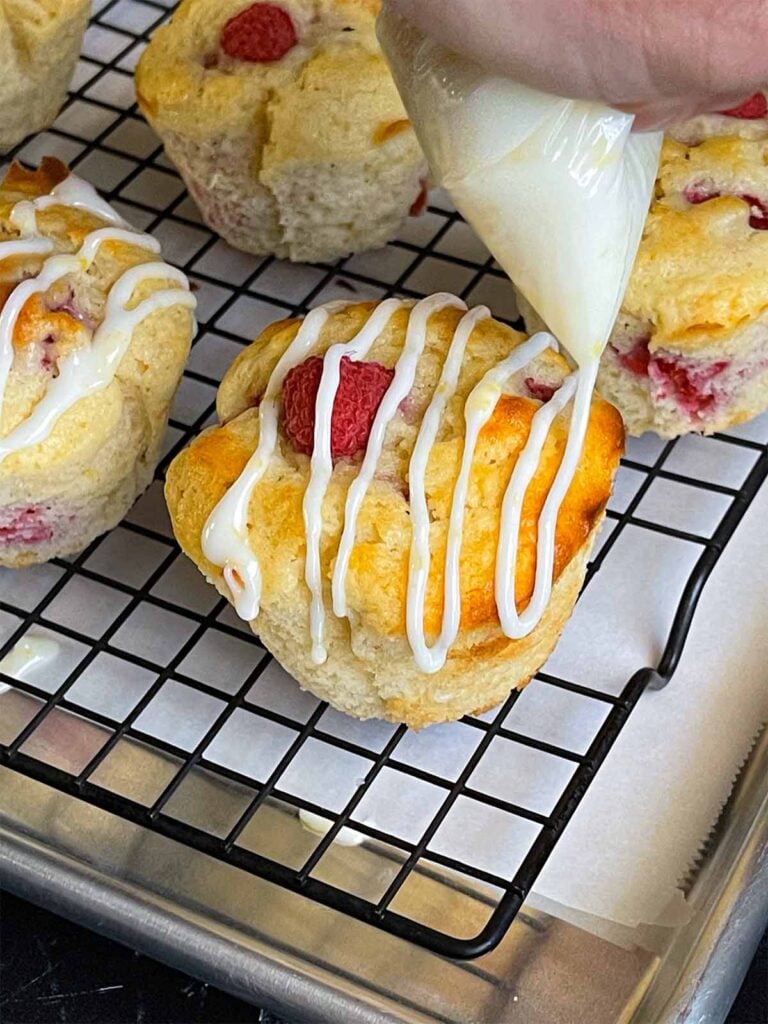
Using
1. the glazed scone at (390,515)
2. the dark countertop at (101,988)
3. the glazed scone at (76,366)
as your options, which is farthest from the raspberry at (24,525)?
the dark countertop at (101,988)

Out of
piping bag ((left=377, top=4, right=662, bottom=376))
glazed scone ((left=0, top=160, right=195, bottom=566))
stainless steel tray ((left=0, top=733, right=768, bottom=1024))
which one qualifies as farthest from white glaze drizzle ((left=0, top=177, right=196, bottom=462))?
piping bag ((left=377, top=4, right=662, bottom=376))

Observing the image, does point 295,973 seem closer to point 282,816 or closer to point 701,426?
point 282,816

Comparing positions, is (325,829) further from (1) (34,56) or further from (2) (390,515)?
(1) (34,56)

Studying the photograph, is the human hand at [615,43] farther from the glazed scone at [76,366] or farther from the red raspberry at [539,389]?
the glazed scone at [76,366]

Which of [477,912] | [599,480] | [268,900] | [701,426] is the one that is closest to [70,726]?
[268,900]

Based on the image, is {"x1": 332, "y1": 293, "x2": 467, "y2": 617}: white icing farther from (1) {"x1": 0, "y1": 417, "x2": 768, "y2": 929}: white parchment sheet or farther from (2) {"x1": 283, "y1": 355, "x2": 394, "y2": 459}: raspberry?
(1) {"x1": 0, "y1": 417, "x2": 768, "y2": 929}: white parchment sheet

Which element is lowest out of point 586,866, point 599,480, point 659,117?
point 586,866
